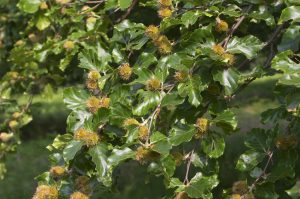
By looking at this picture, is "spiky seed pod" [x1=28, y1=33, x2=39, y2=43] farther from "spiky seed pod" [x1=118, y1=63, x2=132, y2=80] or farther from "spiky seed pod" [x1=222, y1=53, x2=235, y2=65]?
"spiky seed pod" [x1=222, y1=53, x2=235, y2=65]

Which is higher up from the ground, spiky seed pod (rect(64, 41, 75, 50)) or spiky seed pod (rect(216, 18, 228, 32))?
spiky seed pod (rect(216, 18, 228, 32))

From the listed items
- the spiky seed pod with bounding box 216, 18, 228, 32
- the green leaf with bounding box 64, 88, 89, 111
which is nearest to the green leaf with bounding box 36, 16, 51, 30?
the green leaf with bounding box 64, 88, 89, 111

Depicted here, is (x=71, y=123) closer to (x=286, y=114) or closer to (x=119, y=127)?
(x=119, y=127)

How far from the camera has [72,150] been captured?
158cm

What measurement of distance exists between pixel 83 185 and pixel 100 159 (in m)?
0.17

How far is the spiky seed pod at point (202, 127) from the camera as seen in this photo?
1.60 metres

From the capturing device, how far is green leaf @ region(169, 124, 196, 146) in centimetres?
154

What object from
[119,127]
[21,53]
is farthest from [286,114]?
[21,53]

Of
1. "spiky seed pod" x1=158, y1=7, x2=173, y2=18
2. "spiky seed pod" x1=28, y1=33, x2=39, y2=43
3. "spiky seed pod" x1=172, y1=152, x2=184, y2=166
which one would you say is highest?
"spiky seed pod" x1=158, y1=7, x2=173, y2=18

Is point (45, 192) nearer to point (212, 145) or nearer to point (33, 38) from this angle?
point (212, 145)

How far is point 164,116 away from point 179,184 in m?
0.50

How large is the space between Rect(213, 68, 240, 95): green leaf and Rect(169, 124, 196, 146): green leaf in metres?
0.17

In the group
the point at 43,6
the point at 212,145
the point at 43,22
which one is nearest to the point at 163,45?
the point at 212,145

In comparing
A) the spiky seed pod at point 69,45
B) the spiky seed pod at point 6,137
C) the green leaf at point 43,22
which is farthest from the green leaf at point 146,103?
the spiky seed pod at point 6,137
